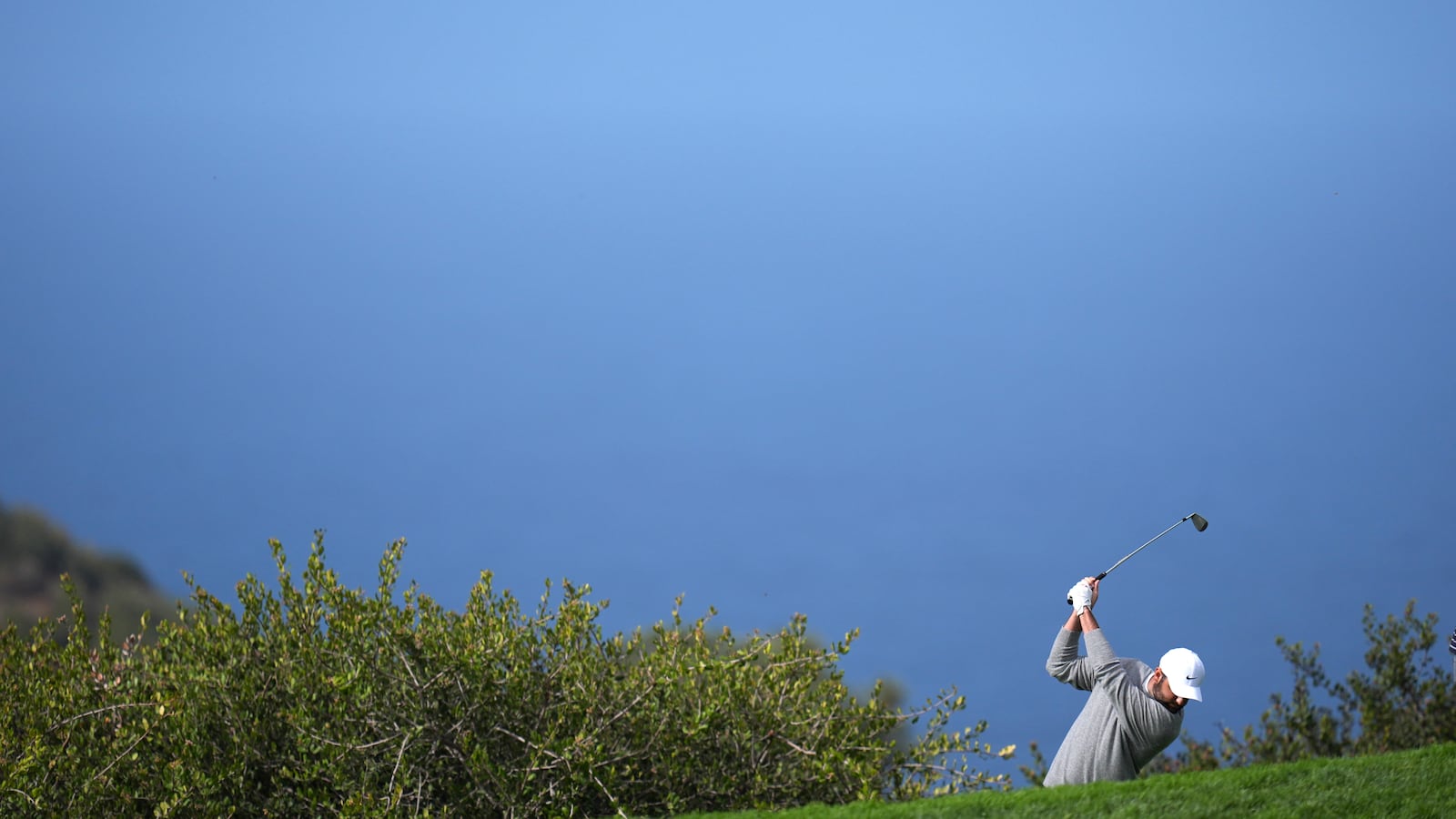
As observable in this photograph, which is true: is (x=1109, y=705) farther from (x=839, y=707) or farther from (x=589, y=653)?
(x=589, y=653)

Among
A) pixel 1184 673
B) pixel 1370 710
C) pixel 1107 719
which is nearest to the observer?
pixel 1184 673

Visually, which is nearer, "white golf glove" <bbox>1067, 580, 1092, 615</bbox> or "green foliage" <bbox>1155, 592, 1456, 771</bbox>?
"white golf glove" <bbox>1067, 580, 1092, 615</bbox>

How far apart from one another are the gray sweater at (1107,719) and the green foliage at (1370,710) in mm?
3105

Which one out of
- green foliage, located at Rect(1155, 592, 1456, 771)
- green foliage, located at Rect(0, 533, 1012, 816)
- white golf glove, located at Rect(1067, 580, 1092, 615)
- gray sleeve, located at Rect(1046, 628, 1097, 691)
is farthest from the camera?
green foliage, located at Rect(1155, 592, 1456, 771)

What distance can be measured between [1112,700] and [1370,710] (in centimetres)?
390

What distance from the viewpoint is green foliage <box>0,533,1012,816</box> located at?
457 centimetres

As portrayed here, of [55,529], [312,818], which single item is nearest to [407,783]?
[312,818]

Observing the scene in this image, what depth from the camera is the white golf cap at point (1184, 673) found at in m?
3.97

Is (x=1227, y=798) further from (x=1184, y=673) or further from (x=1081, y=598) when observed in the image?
(x=1081, y=598)

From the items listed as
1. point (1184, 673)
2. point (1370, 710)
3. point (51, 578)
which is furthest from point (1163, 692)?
point (51, 578)

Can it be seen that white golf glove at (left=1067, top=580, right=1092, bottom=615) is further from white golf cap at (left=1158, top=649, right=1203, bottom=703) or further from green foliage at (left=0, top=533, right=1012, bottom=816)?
green foliage at (left=0, top=533, right=1012, bottom=816)

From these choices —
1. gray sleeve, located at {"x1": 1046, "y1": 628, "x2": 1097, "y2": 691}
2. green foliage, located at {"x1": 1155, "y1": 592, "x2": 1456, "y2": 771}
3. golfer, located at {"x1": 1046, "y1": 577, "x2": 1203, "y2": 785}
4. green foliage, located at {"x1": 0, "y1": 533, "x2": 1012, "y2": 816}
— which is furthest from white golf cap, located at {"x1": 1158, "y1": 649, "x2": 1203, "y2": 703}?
green foliage, located at {"x1": 1155, "y1": 592, "x2": 1456, "y2": 771}

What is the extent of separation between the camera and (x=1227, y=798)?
409 centimetres

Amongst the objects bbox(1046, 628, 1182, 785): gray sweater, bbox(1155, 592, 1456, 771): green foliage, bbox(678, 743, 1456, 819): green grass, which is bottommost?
bbox(678, 743, 1456, 819): green grass
